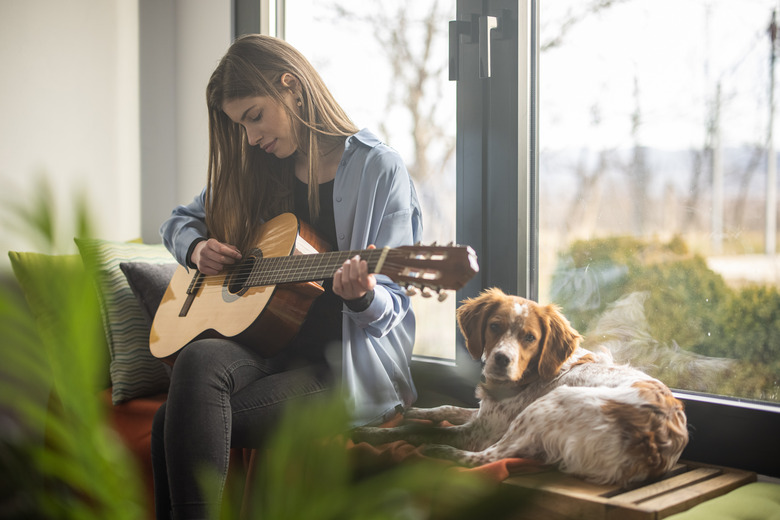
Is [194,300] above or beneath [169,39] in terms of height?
beneath

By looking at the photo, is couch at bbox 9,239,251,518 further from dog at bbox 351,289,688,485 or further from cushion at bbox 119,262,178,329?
dog at bbox 351,289,688,485

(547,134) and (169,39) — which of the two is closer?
(547,134)

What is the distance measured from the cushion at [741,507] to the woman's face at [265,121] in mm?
1055

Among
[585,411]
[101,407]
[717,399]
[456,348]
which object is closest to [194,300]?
[456,348]

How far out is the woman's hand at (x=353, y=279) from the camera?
108cm

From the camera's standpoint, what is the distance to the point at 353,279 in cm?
109

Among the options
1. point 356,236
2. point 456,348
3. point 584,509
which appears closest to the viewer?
point 584,509

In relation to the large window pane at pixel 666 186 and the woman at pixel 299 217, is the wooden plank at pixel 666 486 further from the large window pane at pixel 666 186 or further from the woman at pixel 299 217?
the woman at pixel 299 217

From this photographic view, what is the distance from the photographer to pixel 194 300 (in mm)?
1464

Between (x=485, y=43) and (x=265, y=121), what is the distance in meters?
0.53

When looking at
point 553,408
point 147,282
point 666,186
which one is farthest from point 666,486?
point 147,282

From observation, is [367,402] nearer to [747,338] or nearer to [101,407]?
[747,338]

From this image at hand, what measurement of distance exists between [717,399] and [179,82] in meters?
2.02

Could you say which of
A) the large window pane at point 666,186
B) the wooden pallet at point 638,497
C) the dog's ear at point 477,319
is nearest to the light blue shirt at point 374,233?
the dog's ear at point 477,319
